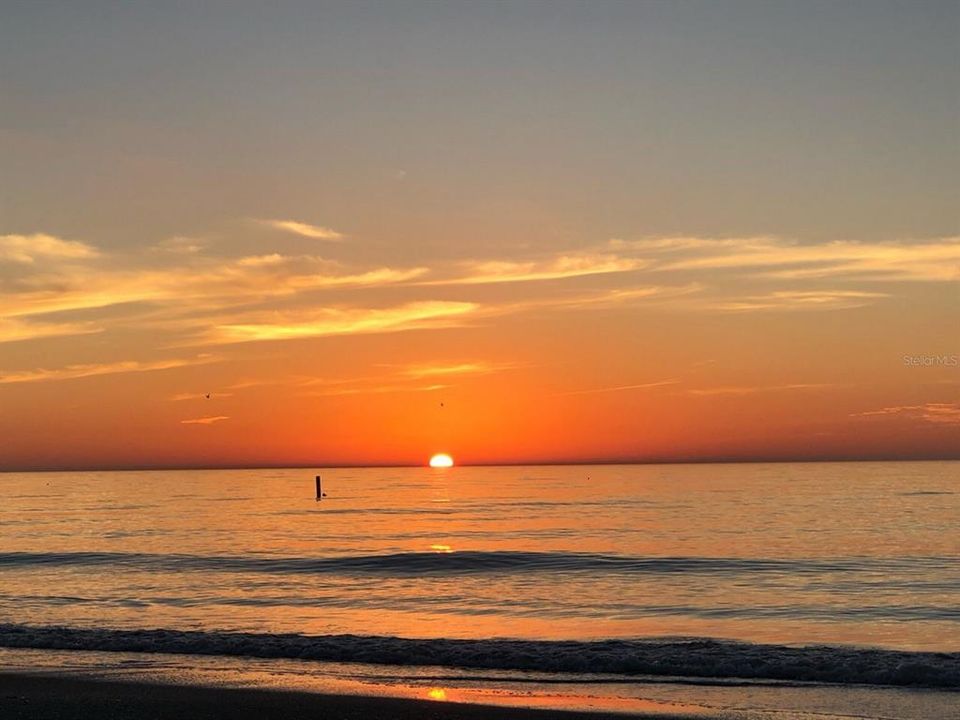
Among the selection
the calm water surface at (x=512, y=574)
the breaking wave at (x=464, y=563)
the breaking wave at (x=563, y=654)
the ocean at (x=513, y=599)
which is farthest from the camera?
the breaking wave at (x=464, y=563)

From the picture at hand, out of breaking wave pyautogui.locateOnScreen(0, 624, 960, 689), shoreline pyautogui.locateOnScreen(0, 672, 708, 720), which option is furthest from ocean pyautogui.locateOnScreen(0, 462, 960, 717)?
shoreline pyautogui.locateOnScreen(0, 672, 708, 720)

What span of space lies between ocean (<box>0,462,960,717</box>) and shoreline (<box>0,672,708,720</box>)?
1837 mm

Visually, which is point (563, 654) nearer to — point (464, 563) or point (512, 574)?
point (512, 574)

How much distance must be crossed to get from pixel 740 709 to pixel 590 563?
32.8m

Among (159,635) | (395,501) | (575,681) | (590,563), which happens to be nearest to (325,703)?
(575,681)

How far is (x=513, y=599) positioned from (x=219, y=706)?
65.3ft

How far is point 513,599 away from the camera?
114ft

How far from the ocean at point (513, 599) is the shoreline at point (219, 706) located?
1.84 meters

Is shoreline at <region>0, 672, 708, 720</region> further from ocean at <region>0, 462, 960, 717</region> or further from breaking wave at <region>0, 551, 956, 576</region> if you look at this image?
breaking wave at <region>0, 551, 956, 576</region>

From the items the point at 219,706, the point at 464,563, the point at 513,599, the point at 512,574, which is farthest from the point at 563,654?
the point at 464,563

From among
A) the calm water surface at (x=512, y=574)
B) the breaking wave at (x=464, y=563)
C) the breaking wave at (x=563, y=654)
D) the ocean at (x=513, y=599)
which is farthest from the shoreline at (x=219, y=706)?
the breaking wave at (x=464, y=563)

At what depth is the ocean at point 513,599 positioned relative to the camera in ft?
65.0

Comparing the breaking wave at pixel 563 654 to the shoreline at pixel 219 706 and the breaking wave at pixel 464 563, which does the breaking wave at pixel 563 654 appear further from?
the breaking wave at pixel 464 563

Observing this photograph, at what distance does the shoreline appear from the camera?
1505 cm
